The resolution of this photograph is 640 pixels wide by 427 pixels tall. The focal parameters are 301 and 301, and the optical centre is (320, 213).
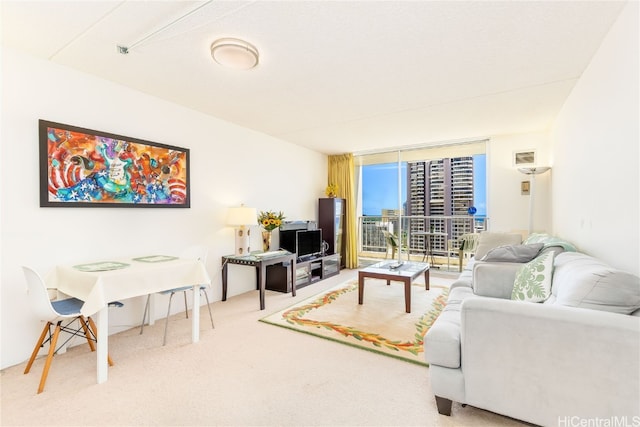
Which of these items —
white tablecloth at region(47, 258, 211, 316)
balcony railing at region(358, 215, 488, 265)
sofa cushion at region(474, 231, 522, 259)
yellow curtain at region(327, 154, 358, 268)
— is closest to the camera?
white tablecloth at region(47, 258, 211, 316)

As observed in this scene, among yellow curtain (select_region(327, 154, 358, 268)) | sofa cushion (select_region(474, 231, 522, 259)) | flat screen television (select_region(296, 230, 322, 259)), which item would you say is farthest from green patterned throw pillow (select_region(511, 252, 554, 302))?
yellow curtain (select_region(327, 154, 358, 268))

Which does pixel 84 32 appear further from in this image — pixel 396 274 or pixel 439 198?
pixel 439 198

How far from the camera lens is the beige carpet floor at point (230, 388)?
5.66ft

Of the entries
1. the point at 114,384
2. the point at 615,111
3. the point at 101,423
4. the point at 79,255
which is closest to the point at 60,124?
the point at 79,255

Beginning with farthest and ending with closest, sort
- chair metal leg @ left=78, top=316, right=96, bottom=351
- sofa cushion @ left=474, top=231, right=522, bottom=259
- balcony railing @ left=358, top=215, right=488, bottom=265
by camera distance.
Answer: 1. balcony railing @ left=358, top=215, right=488, bottom=265
2. sofa cushion @ left=474, top=231, right=522, bottom=259
3. chair metal leg @ left=78, top=316, right=96, bottom=351

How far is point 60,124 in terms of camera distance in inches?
101

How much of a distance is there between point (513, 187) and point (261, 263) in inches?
167

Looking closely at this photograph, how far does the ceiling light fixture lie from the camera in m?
2.20

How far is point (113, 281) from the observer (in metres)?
2.20

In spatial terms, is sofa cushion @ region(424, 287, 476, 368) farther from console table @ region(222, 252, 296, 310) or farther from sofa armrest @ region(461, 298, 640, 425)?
console table @ region(222, 252, 296, 310)

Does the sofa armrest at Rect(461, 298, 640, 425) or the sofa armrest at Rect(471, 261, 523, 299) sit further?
the sofa armrest at Rect(471, 261, 523, 299)

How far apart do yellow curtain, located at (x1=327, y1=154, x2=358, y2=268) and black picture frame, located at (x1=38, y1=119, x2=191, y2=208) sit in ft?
11.0

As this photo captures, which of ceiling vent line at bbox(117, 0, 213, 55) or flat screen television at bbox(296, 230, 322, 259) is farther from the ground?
ceiling vent line at bbox(117, 0, 213, 55)

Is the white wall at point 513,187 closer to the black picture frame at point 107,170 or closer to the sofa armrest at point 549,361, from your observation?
the sofa armrest at point 549,361
